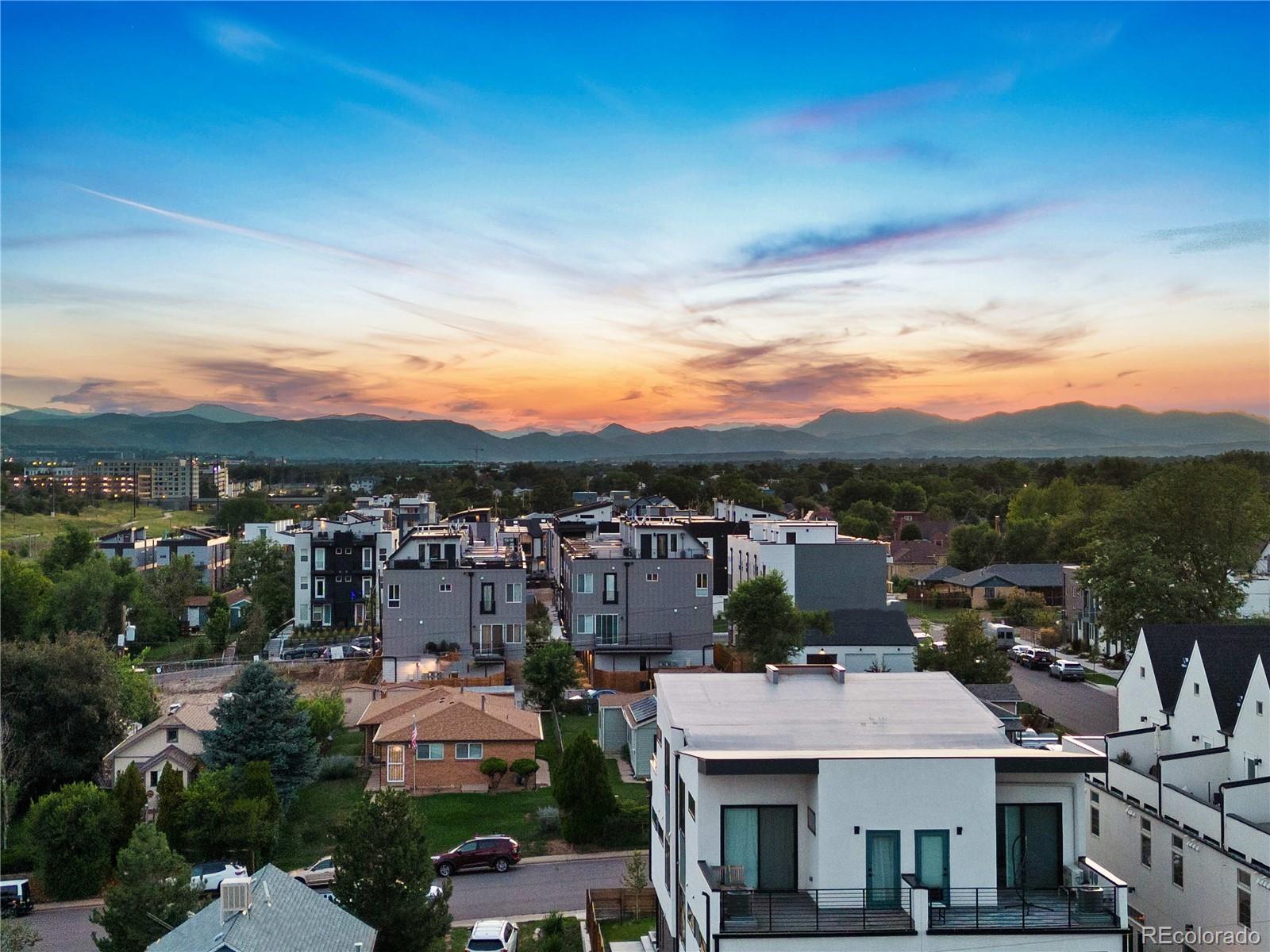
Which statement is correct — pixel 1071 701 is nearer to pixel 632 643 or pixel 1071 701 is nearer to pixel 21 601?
pixel 632 643

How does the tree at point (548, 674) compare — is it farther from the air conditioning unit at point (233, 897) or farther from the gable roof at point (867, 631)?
the air conditioning unit at point (233, 897)

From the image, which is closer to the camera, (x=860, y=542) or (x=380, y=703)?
(x=380, y=703)

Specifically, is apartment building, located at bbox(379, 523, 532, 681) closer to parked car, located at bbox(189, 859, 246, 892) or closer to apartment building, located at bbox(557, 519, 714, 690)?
apartment building, located at bbox(557, 519, 714, 690)

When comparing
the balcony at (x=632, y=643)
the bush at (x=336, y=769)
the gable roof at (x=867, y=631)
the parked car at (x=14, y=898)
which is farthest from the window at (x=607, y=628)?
the parked car at (x=14, y=898)

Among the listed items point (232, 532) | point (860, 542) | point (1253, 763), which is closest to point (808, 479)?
point (232, 532)

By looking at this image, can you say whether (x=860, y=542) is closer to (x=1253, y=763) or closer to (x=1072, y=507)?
(x=1253, y=763)

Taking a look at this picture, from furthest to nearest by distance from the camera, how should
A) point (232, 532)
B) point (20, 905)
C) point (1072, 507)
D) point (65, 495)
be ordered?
point (65, 495)
point (232, 532)
point (1072, 507)
point (20, 905)
